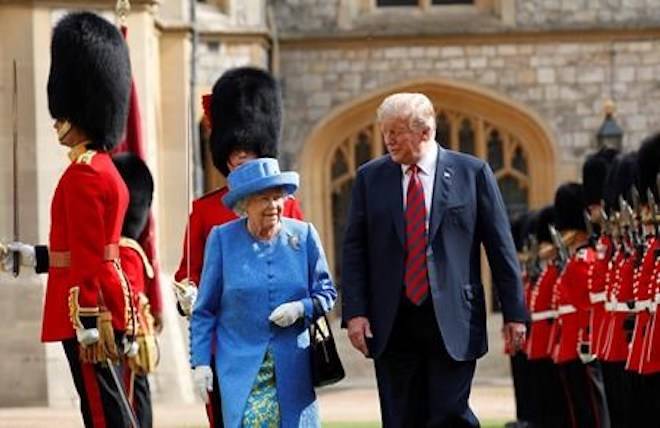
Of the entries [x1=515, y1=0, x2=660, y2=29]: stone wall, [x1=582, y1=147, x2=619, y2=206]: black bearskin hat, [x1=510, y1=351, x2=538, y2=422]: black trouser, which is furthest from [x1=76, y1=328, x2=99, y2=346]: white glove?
[x1=515, y1=0, x2=660, y2=29]: stone wall

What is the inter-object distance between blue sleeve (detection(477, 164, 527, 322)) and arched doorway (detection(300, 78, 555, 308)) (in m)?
13.1

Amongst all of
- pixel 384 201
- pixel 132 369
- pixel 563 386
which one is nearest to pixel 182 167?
pixel 563 386

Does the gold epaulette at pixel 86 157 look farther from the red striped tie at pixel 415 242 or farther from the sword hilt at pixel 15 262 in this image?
the red striped tie at pixel 415 242

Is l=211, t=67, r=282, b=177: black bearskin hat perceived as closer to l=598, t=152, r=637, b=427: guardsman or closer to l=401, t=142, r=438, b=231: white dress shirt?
l=401, t=142, r=438, b=231: white dress shirt

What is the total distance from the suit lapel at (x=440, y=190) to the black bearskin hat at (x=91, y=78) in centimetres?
151

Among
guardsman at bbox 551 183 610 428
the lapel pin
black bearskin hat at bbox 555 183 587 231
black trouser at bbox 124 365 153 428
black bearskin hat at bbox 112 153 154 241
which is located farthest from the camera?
black bearskin hat at bbox 555 183 587 231

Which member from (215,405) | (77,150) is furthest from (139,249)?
(215,405)

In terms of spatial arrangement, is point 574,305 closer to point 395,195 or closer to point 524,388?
point 524,388

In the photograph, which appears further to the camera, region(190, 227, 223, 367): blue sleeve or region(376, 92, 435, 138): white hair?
region(376, 92, 435, 138): white hair

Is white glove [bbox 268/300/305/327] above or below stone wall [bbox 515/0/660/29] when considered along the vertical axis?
below

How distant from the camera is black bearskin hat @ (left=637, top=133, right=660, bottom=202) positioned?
9.49m

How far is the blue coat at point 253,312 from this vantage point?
22.2 feet

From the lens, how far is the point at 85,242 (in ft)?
25.0

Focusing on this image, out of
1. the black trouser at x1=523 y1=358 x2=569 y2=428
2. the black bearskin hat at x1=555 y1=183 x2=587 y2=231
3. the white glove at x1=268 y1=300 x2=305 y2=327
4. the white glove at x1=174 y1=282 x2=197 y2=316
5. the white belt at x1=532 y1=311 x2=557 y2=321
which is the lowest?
the black trouser at x1=523 y1=358 x2=569 y2=428
